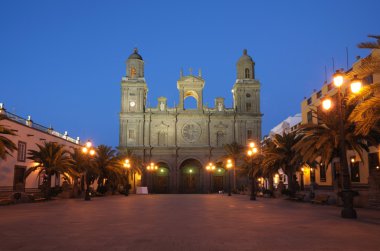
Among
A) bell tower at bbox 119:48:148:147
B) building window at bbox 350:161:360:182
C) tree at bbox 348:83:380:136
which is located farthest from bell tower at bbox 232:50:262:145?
tree at bbox 348:83:380:136

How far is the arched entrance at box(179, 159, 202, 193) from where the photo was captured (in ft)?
227

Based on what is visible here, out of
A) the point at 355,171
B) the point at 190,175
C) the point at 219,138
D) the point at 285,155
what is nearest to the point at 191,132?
the point at 219,138

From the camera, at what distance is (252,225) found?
13.2 metres

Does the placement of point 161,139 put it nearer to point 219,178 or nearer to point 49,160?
point 219,178

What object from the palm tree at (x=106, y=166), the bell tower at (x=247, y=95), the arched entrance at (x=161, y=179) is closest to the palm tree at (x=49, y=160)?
the palm tree at (x=106, y=166)

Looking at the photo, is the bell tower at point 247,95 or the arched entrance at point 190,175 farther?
the bell tower at point 247,95

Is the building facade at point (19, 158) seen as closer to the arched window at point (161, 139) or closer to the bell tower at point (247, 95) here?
the arched window at point (161, 139)

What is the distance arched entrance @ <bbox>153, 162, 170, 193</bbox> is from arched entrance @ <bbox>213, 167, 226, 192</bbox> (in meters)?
8.56

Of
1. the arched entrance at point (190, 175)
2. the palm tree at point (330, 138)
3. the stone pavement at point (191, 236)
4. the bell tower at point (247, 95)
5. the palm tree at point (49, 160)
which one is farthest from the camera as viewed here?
the bell tower at point (247, 95)

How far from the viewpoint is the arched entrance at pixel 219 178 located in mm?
68900

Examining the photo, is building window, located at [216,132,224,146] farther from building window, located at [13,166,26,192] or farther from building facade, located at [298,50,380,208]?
building window, located at [13,166,26,192]

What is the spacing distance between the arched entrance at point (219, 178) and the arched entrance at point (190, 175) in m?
2.96

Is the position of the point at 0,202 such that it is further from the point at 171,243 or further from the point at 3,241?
the point at 171,243

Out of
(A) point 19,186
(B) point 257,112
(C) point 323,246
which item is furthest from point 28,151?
(B) point 257,112
